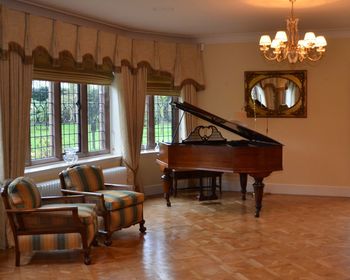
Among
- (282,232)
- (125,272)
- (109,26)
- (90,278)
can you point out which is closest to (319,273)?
(282,232)

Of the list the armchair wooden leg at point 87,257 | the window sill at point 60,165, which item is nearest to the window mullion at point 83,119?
the window sill at point 60,165

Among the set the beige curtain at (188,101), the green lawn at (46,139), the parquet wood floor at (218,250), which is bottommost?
the parquet wood floor at (218,250)

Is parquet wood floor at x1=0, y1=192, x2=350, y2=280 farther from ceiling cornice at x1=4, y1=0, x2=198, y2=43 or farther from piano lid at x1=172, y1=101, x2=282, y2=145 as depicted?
ceiling cornice at x1=4, y1=0, x2=198, y2=43

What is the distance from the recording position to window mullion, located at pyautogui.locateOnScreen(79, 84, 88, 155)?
6.86 m

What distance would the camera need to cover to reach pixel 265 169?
602cm

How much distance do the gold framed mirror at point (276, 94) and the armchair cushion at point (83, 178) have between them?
3.21m

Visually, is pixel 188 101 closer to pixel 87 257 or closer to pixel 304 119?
pixel 304 119

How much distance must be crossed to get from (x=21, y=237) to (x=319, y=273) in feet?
8.84

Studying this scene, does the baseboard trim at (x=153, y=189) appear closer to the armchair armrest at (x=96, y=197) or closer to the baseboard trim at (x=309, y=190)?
the baseboard trim at (x=309, y=190)

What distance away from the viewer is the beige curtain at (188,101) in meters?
8.03

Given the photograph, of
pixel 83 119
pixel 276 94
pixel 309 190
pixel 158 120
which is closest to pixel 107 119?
pixel 83 119

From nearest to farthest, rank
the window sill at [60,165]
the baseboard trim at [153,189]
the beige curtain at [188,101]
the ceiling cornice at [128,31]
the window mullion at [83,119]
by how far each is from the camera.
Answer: the ceiling cornice at [128,31]
the window sill at [60,165]
the window mullion at [83,119]
the baseboard trim at [153,189]
the beige curtain at [188,101]

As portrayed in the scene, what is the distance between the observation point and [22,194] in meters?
4.54

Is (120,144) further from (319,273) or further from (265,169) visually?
(319,273)
